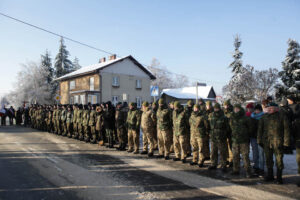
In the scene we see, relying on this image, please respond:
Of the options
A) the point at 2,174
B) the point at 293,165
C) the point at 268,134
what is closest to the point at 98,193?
the point at 2,174

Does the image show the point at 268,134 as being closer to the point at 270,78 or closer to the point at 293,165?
the point at 293,165

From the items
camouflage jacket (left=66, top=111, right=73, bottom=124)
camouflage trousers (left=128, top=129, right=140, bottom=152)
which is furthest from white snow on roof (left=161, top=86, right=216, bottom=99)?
camouflage trousers (left=128, top=129, right=140, bottom=152)

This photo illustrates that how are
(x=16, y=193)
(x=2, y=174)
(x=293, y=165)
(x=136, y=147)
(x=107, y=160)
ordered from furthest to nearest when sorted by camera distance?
(x=136, y=147), (x=107, y=160), (x=293, y=165), (x=2, y=174), (x=16, y=193)

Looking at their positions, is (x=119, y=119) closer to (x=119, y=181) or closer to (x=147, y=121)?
(x=147, y=121)

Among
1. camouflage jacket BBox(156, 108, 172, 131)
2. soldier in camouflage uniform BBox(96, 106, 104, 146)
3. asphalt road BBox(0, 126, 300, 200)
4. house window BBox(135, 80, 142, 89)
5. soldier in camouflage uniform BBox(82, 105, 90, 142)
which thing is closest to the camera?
asphalt road BBox(0, 126, 300, 200)

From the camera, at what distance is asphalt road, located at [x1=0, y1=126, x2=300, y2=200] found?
472cm

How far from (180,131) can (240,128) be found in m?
2.03

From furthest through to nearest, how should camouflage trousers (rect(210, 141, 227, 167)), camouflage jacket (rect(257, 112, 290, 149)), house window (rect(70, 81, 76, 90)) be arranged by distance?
house window (rect(70, 81, 76, 90)) → camouflage trousers (rect(210, 141, 227, 167)) → camouflage jacket (rect(257, 112, 290, 149))

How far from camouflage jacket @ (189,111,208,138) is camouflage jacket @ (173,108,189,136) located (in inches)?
15.4

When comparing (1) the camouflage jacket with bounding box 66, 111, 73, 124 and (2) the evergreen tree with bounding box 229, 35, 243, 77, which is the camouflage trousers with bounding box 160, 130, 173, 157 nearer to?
(1) the camouflage jacket with bounding box 66, 111, 73, 124

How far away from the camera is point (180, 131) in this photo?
7625 mm

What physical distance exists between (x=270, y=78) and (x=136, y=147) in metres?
25.3

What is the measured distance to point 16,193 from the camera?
191 inches

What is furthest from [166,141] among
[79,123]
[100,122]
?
[79,123]
